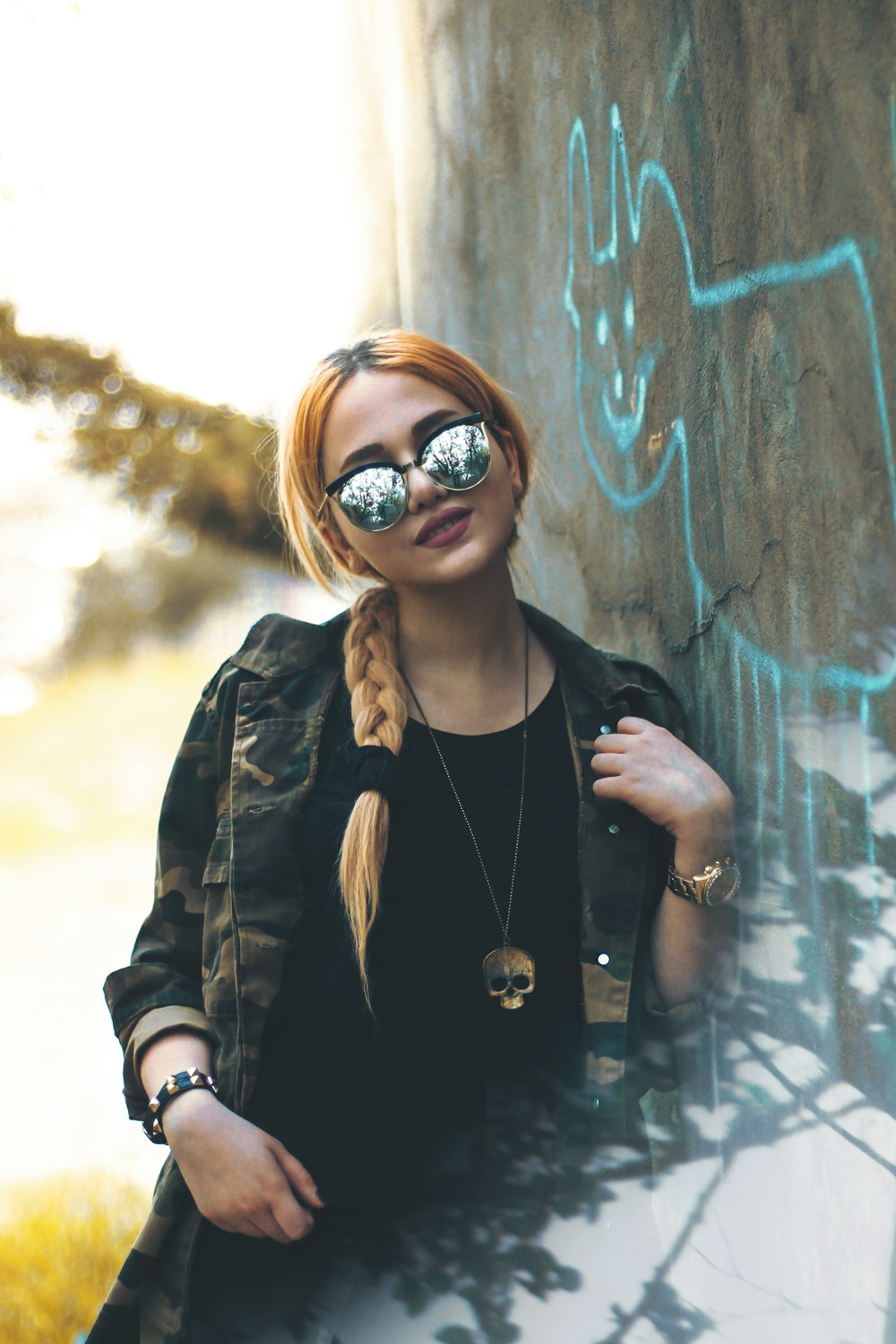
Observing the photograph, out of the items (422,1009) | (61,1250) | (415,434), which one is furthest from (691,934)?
(61,1250)

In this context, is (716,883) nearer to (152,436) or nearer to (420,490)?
(420,490)

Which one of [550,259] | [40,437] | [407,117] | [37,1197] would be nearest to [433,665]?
[550,259]

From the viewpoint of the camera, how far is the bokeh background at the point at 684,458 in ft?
4.10

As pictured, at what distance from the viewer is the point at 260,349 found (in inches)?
213

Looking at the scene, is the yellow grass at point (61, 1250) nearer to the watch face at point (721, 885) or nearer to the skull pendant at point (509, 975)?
the skull pendant at point (509, 975)

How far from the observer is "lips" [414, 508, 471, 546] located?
66.6 inches

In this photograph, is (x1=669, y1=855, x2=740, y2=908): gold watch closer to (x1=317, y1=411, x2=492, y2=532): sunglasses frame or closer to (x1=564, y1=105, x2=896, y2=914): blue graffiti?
(x1=564, y1=105, x2=896, y2=914): blue graffiti

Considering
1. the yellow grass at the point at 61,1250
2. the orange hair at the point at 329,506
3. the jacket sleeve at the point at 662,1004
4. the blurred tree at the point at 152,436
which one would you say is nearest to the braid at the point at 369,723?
the orange hair at the point at 329,506

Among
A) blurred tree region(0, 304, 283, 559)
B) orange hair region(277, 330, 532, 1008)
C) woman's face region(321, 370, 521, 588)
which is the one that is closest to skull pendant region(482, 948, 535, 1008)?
orange hair region(277, 330, 532, 1008)

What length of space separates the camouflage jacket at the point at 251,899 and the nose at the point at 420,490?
1.00ft

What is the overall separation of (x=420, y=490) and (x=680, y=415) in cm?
41

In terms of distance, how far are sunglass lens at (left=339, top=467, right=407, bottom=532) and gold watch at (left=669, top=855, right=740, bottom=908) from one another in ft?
2.15

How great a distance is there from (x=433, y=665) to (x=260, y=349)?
3970 mm

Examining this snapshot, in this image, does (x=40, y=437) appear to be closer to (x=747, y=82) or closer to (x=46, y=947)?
(x=46, y=947)
